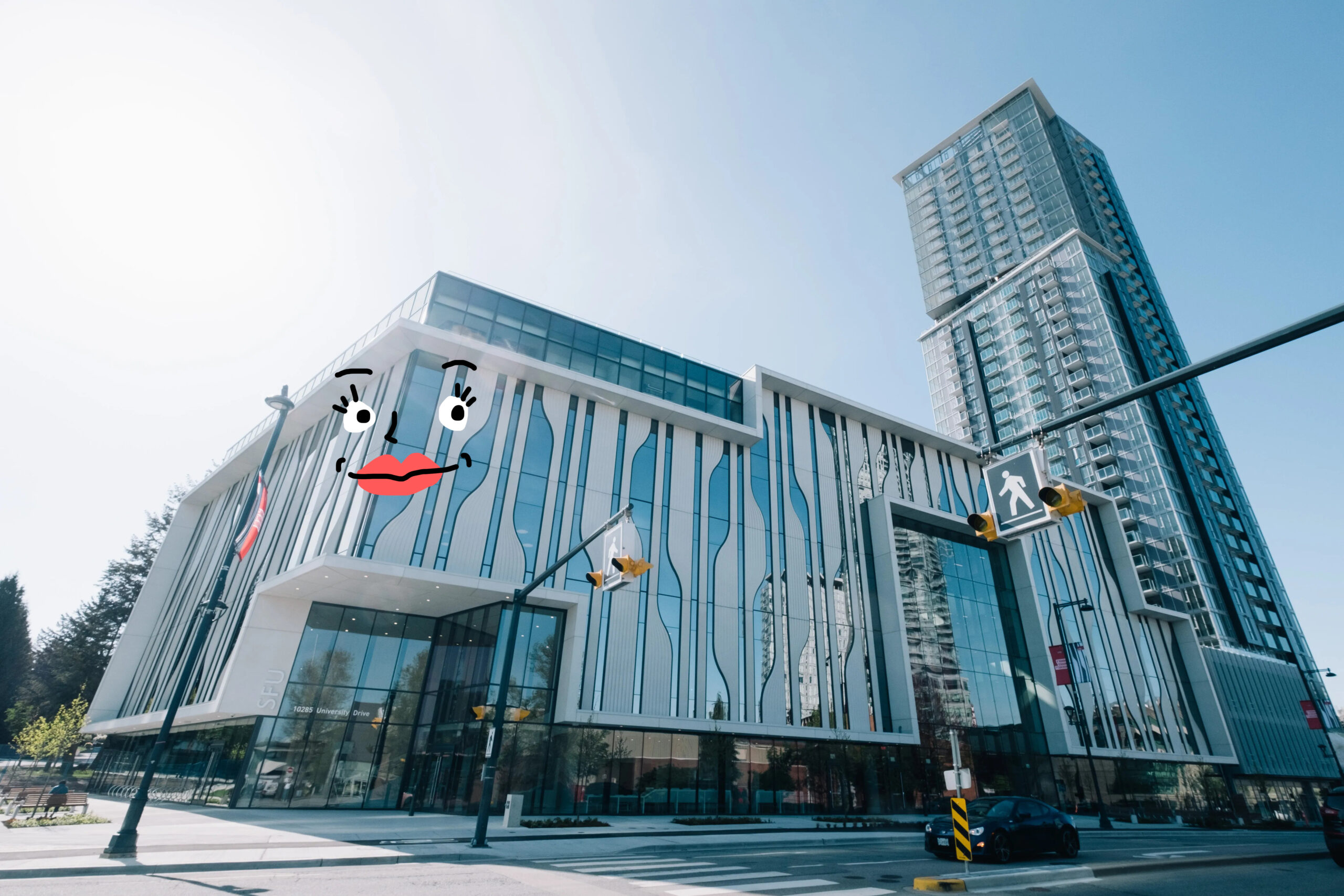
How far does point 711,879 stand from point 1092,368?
90603mm

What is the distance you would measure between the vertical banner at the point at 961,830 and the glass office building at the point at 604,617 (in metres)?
11.6

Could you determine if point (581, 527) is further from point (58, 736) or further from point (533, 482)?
point (58, 736)

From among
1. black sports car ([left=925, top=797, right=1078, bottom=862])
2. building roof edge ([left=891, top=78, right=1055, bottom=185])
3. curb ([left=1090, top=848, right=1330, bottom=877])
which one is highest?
building roof edge ([left=891, top=78, right=1055, bottom=185])

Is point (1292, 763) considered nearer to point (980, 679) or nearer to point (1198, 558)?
point (1198, 558)

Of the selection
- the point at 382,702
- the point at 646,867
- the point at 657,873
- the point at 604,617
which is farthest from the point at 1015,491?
the point at 382,702

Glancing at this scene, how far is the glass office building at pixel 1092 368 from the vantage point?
69.4 metres

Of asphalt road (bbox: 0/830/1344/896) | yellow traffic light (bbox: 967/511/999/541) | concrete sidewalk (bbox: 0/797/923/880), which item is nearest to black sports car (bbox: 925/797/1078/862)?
asphalt road (bbox: 0/830/1344/896)

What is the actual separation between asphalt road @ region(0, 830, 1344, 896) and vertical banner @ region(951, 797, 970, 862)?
60 centimetres

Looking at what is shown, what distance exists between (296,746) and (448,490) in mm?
11612

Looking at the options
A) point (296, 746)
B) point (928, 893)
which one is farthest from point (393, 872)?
point (296, 746)

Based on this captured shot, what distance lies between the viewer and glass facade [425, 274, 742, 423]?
109ft

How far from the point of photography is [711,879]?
473 inches

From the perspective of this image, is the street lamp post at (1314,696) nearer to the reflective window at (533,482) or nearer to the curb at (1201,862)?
the curb at (1201,862)

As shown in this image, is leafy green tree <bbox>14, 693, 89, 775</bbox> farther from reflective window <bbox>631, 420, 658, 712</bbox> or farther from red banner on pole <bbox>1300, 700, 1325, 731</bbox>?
red banner on pole <bbox>1300, 700, 1325, 731</bbox>
